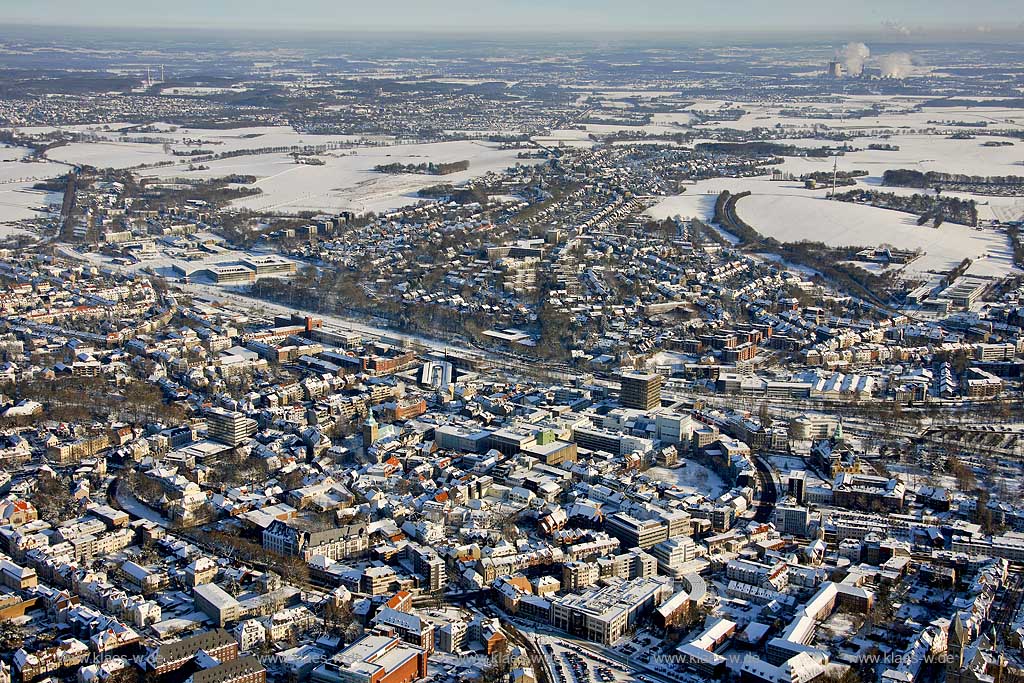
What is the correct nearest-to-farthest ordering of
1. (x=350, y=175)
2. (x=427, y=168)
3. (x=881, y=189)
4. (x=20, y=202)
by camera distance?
1. (x=20, y=202)
2. (x=881, y=189)
3. (x=350, y=175)
4. (x=427, y=168)

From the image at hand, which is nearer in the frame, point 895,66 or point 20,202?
point 20,202

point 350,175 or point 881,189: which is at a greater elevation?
point 881,189

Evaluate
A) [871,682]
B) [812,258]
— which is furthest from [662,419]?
[812,258]

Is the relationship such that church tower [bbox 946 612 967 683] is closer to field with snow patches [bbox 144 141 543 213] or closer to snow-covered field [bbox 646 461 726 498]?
snow-covered field [bbox 646 461 726 498]

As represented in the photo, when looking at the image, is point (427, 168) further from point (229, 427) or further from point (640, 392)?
point (229, 427)

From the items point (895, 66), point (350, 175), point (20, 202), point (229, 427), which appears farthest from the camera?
point (895, 66)

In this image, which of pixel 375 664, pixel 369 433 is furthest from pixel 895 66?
pixel 375 664

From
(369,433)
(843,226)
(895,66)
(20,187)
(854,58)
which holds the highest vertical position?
(854,58)

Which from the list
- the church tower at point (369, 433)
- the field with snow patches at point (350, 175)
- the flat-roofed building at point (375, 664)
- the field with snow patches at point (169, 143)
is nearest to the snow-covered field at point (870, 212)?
the field with snow patches at point (350, 175)
